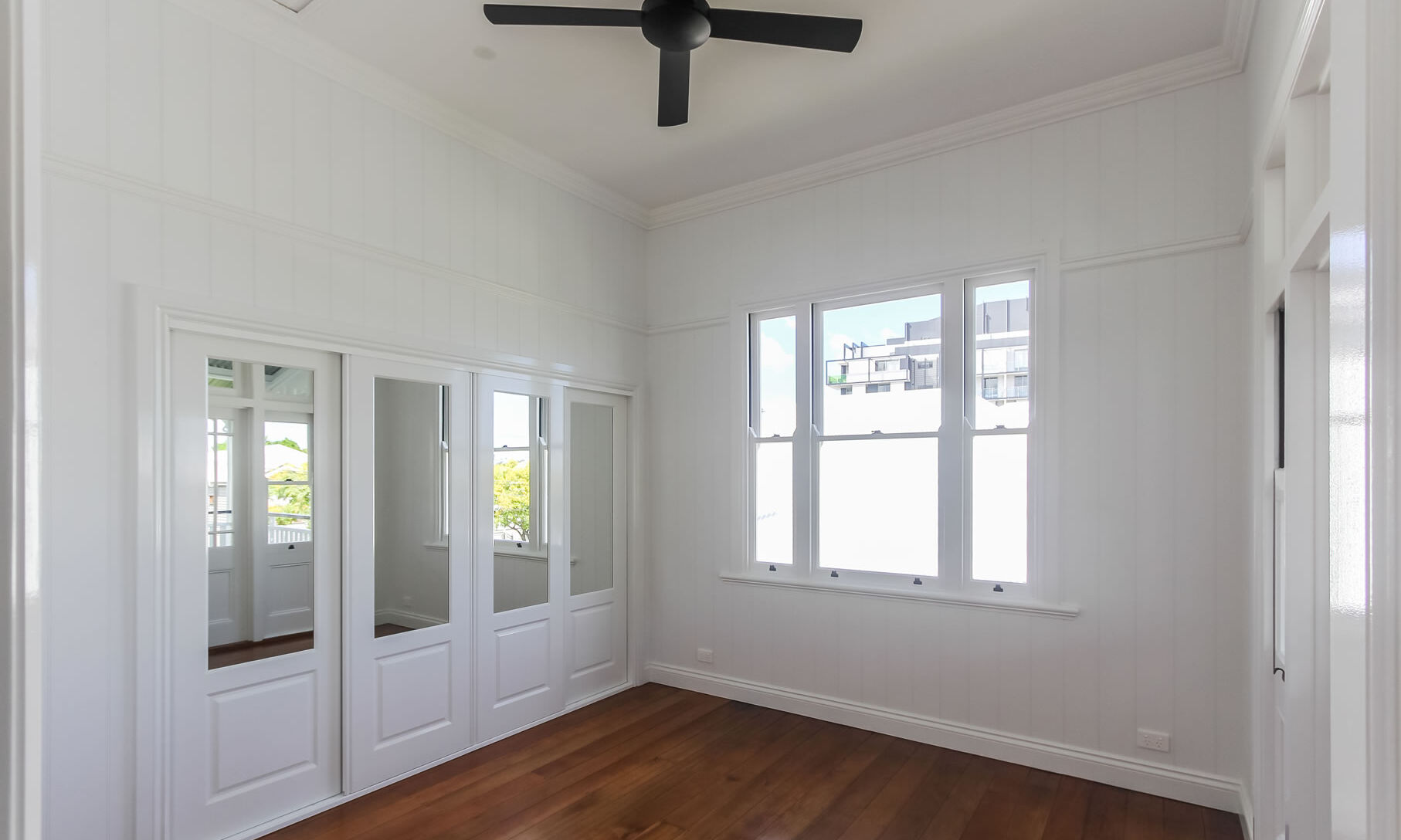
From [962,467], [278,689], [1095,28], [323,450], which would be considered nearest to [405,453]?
[323,450]

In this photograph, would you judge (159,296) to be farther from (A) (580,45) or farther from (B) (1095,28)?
(B) (1095,28)

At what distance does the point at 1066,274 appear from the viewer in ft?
12.2

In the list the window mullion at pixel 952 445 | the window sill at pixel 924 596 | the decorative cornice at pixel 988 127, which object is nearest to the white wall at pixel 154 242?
the decorative cornice at pixel 988 127

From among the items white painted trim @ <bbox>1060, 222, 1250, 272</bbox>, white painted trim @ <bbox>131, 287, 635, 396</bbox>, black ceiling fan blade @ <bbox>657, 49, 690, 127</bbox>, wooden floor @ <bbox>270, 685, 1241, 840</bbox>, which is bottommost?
wooden floor @ <bbox>270, 685, 1241, 840</bbox>

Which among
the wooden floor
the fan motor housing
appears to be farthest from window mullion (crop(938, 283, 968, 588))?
the fan motor housing

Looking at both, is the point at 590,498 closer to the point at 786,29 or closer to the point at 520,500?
the point at 520,500

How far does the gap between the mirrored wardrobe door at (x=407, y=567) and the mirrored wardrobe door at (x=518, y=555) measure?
0.12 metres

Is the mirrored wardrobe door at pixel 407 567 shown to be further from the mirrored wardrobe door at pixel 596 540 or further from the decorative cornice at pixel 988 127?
the decorative cornice at pixel 988 127

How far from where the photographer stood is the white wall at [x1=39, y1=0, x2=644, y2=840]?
2508 millimetres

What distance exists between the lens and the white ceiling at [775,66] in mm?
3057

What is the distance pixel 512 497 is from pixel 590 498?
0.70 metres

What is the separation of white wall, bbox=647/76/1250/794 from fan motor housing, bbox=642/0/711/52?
1.82 metres

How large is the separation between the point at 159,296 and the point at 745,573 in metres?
3.43

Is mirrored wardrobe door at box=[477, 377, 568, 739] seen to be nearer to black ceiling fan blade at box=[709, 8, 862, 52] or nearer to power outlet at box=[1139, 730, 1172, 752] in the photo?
black ceiling fan blade at box=[709, 8, 862, 52]
